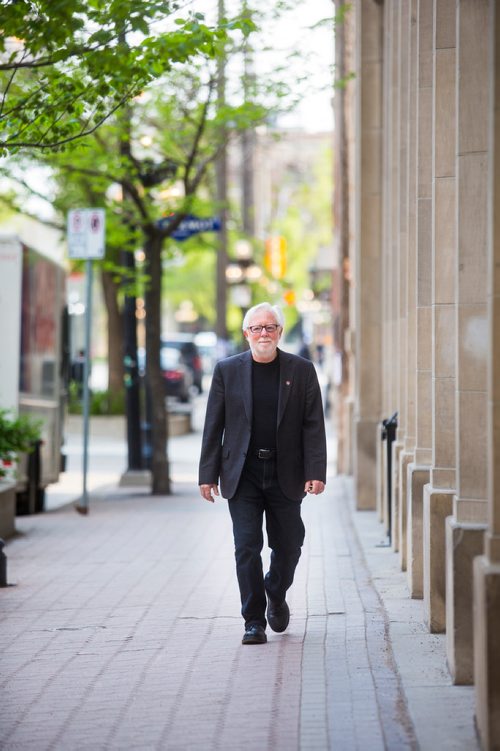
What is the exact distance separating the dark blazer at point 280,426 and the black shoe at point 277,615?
2.18 feet

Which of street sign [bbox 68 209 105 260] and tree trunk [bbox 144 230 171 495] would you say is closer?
street sign [bbox 68 209 105 260]

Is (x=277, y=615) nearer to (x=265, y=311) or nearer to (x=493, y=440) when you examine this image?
(x=265, y=311)

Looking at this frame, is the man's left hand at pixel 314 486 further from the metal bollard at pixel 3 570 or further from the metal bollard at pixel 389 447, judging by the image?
the metal bollard at pixel 389 447

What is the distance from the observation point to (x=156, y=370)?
17625 mm

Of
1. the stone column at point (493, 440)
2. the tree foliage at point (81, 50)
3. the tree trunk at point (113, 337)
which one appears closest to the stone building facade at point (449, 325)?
the stone column at point (493, 440)

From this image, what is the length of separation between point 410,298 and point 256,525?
3.16 metres

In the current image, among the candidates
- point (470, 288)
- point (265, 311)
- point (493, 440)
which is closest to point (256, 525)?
point (265, 311)

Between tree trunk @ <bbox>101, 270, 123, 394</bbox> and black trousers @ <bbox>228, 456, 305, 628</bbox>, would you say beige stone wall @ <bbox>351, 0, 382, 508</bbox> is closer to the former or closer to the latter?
black trousers @ <bbox>228, 456, 305, 628</bbox>

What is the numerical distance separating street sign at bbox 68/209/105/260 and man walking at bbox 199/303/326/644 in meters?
7.05

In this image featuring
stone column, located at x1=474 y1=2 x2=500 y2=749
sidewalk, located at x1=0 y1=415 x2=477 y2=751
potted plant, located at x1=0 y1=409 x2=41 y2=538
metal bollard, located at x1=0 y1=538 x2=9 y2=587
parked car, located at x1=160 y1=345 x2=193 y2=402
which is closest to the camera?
stone column, located at x1=474 y1=2 x2=500 y2=749

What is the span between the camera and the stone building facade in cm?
545

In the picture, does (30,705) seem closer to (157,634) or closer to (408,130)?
(157,634)

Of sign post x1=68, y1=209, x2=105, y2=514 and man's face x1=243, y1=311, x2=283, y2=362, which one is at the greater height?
sign post x1=68, y1=209, x2=105, y2=514

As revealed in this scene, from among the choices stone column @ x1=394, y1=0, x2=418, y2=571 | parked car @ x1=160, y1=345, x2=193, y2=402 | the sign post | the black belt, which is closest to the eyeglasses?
the black belt
